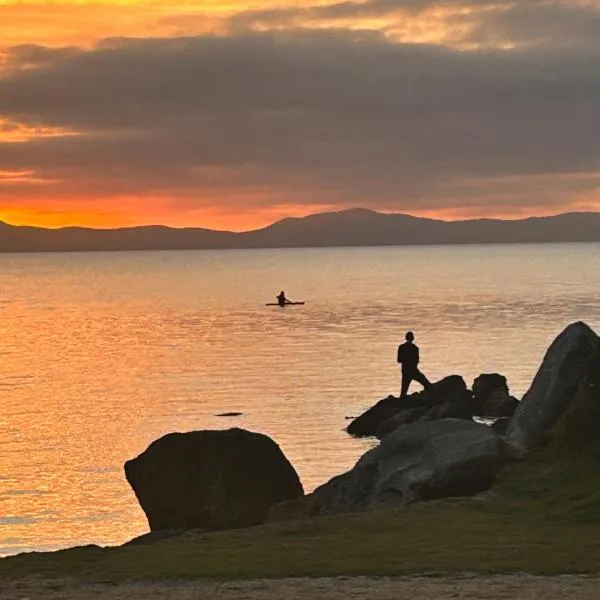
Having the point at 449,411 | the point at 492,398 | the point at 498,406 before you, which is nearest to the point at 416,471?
the point at 449,411

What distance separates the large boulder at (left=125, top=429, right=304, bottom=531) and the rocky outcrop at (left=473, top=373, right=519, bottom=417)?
24736 millimetres

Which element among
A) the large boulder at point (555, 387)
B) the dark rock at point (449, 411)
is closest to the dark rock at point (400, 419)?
the dark rock at point (449, 411)

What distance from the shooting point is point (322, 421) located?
5188cm

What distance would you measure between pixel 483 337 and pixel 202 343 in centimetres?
2261

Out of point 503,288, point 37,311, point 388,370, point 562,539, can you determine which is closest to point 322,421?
point 388,370

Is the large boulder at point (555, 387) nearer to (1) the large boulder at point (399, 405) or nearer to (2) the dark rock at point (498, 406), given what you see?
(1) the large boulder at point (399, 405)

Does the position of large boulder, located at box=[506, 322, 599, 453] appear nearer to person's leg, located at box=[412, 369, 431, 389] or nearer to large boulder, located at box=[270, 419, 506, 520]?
large boulder, located at box=[270, 419, 506, 520]

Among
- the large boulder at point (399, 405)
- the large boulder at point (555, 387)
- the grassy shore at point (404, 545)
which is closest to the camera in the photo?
the grassy shore at point (404, 545)

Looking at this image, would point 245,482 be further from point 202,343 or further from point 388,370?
point 202,343

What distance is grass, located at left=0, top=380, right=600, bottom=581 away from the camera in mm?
16891

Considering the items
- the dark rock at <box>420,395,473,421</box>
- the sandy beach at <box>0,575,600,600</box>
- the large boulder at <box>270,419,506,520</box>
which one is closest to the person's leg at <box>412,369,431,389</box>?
the dark rock at <box>420,395,473,421</box>

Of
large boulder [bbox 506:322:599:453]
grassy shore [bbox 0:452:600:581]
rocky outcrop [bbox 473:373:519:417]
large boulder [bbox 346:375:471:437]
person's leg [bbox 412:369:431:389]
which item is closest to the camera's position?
grassy shore [bbox 0:452:600:581]

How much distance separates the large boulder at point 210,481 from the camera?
2695 cm

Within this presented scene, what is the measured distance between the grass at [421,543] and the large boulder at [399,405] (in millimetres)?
24715
